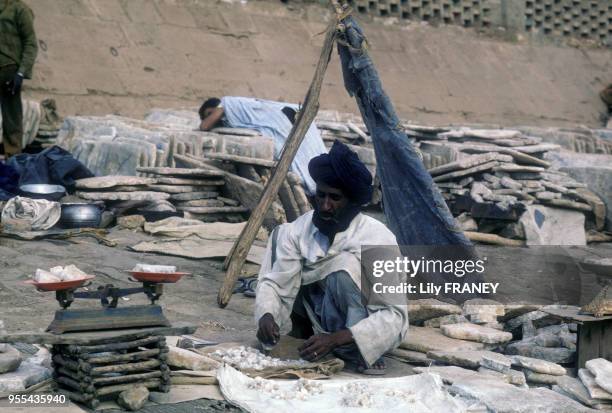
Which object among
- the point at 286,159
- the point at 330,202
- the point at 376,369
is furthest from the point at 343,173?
the point at 286,159

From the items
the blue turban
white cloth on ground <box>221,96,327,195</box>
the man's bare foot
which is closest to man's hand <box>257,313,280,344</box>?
the man's bare foot

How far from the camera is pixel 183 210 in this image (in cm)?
966

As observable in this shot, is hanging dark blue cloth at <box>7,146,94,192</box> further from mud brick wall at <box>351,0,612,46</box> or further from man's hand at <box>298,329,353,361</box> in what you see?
mud brick wall at <box>351,0,612,46</box>

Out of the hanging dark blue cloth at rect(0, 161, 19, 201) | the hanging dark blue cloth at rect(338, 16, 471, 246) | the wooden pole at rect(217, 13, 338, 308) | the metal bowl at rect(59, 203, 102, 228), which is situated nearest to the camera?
the wooden pole at rect(217, 13, 338, 308)

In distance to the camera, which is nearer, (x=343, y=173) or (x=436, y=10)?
(x=343, y=173)

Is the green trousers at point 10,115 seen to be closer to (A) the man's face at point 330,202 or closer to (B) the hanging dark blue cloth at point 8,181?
(B) the hanging dark blue cloth at point 8,181

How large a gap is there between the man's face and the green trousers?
6294 millimetres

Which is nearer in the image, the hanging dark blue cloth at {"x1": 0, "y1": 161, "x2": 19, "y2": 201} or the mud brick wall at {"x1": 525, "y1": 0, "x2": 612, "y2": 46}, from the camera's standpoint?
the hanging dark blue cloth at {"x1": 0, "y1": 161, "x2": 19, "y2": 201}

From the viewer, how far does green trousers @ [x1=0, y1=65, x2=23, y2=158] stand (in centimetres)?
1084

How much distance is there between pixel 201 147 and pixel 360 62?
353cm

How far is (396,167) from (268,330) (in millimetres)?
2787

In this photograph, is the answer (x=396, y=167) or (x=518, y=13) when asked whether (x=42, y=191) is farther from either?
(x=518, y=13)

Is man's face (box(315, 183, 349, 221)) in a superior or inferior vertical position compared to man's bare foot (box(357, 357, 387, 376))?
superior

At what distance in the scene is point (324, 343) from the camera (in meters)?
5.15
